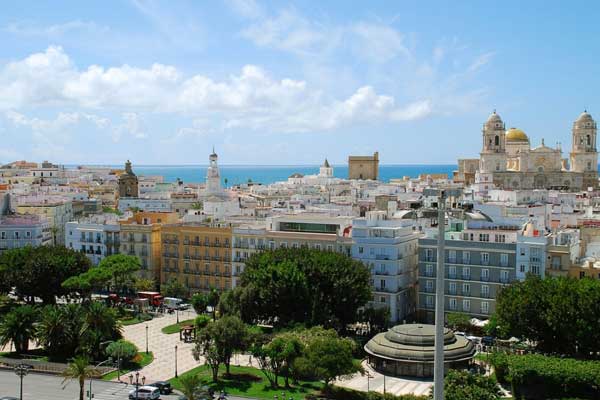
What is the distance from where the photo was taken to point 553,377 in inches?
1620

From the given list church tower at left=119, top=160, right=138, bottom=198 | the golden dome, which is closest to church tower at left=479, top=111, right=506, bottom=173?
the golden dome

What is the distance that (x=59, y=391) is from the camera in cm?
4222

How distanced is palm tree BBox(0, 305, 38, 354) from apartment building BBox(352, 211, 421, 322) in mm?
25296

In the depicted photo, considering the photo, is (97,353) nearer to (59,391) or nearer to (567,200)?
(59,391)

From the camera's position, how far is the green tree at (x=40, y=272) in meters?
62.4

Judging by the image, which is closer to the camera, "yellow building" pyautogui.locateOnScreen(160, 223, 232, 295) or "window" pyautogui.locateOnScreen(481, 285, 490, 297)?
"window" pyautogui.locateOnScreen(481, 285, 490, 297)

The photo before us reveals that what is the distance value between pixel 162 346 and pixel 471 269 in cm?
2413

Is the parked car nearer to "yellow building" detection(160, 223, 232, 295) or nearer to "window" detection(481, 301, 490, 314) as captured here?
"yellow building" detection(160, 223, 232, 295)

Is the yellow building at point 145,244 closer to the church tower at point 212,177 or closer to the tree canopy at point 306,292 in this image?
the tree canopy at point 306,292

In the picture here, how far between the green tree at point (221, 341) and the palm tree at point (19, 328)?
12.0 meters

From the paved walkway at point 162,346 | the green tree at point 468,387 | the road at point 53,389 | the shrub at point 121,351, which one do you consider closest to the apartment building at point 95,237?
the paved walkway at point 162,346

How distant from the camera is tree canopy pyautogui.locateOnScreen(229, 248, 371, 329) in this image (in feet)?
174

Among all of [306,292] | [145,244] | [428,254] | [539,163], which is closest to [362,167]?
[539,163]

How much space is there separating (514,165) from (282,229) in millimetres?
87563
